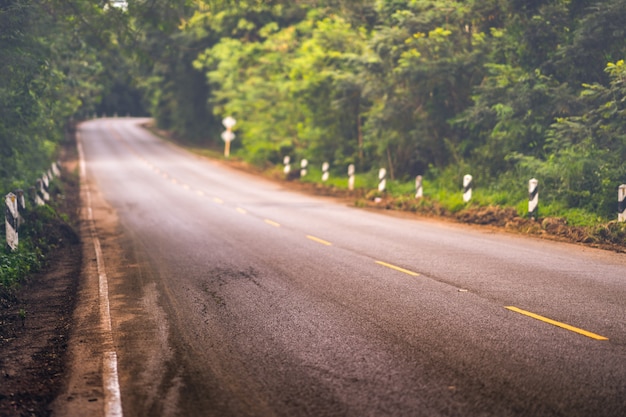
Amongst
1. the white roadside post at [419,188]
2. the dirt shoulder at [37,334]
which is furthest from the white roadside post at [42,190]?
the white roadside post at [419,188]

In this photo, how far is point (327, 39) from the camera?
1167 inches

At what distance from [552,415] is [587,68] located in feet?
52.8

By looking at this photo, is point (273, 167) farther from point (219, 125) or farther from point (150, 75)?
point (150, 75)

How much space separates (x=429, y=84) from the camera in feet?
77.2

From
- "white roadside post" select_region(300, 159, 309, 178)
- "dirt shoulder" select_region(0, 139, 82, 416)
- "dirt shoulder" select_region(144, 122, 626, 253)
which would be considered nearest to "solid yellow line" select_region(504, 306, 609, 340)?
"dirt shoulder" select_region(0, 139, 82, 416)

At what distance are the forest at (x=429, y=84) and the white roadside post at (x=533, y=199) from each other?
50 cm

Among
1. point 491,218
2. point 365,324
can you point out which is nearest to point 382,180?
point 491,218

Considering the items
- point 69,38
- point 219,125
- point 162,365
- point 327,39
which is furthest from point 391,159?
point 219,125

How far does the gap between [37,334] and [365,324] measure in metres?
3.69

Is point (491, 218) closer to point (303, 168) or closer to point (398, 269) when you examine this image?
point (398, 269)

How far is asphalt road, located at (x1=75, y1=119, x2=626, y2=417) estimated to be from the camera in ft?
17.7

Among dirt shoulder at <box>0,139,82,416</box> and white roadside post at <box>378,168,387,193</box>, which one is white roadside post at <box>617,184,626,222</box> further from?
white roadside post at <box>378,168,387,193</box>

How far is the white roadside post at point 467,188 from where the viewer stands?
20375 mm

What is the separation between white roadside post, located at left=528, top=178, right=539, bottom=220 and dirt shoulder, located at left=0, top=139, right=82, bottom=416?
10.8 meters
